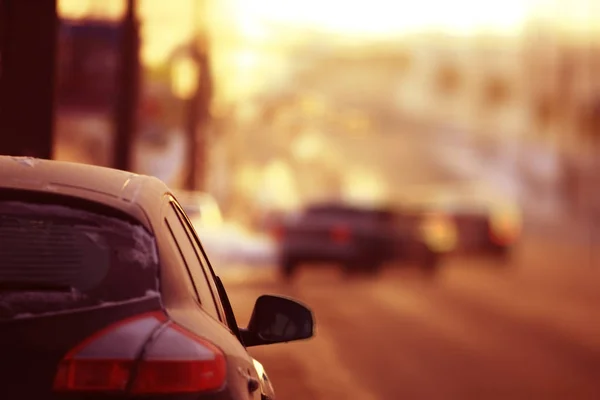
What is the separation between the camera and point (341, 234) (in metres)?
35.9

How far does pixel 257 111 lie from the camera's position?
81.8m

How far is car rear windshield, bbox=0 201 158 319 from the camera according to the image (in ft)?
14.8

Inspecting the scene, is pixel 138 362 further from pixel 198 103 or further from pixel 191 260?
pixel 198 103

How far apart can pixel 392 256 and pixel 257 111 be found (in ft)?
143

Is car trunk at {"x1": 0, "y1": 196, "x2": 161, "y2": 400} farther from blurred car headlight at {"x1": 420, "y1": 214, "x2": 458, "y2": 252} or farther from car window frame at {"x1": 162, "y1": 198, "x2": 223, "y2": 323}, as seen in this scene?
blurred car headlight at {"x1": 420, "y1": 214, "x2": 458, "y2": 252}

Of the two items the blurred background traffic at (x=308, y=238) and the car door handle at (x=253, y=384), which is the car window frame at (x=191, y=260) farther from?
the blurred background traffic at (x=308, y=238)

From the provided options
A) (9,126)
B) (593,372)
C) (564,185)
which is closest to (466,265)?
(593,372)

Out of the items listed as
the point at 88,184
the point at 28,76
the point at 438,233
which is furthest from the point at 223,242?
the point at 88,184

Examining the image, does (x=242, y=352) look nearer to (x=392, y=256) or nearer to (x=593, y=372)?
(x=593, y=372)

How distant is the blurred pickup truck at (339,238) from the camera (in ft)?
117

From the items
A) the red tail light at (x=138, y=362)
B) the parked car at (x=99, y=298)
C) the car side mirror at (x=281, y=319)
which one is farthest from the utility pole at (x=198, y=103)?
the red tail light at (x=138, y=362)

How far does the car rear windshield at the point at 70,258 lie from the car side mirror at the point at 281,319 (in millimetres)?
1189

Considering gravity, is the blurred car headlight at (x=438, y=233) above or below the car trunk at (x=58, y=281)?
below

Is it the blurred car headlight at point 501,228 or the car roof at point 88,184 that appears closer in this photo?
the car roof at point 88,184
